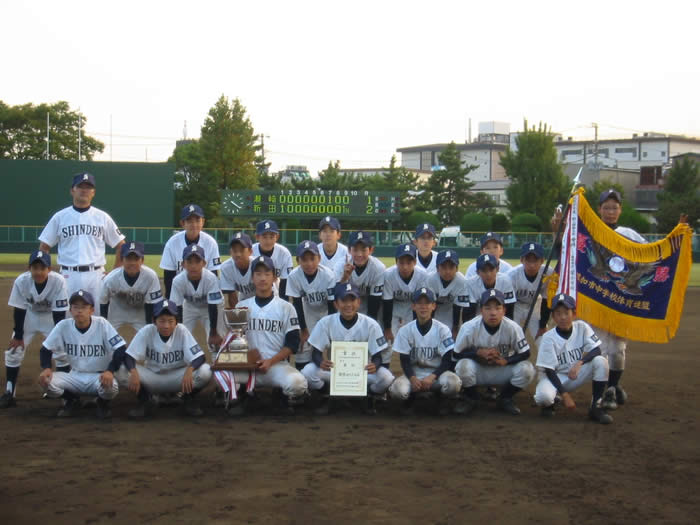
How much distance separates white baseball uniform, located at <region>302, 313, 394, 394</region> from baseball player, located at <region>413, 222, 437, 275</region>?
1401mm

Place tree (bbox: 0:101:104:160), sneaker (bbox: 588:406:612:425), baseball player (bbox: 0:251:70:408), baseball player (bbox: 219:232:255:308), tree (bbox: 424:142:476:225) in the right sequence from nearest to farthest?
sneaker (bbox: 588:406:612:425) → baseball player (bbox: 0:251:70:408) → baseball player (bbox: 219:232:255:308) → tree (bbox: 424:142:476:225) → tree (bbox: 0:101:104:160)

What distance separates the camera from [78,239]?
7.26m

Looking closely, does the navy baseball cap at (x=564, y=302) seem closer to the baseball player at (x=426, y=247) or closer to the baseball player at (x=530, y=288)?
the baseball player at (x=530, y=288)

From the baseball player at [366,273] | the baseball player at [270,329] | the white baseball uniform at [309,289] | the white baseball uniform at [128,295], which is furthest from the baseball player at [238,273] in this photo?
the baseball player at [366,273]

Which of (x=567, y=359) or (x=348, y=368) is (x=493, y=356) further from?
(x=348, y=368)

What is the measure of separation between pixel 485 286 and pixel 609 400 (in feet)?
5.23

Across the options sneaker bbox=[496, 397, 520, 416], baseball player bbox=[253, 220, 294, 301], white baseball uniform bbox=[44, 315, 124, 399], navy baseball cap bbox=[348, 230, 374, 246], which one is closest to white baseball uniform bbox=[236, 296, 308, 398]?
baseball player bbox=[253, 220, 294, 301]

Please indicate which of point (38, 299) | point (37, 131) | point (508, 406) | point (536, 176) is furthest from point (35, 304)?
point (37, 131)

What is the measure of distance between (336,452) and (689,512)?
7.39 ft

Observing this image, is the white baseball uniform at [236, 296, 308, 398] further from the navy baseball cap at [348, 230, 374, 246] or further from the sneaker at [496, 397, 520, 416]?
the sneaker at [496, 397, 520, 416]

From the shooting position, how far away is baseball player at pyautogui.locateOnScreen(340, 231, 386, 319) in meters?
7.52

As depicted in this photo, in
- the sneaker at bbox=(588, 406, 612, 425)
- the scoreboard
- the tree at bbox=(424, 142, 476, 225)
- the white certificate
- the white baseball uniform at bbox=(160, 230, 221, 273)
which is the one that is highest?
the tree at bbox=(424, 142, 476, 225)

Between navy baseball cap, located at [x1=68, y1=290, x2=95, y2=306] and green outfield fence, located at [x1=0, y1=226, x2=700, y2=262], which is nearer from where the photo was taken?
navy baseball cap, located at [x1=68, y1=290, x2=95, y2=306]

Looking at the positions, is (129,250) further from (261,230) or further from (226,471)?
(226,471)
